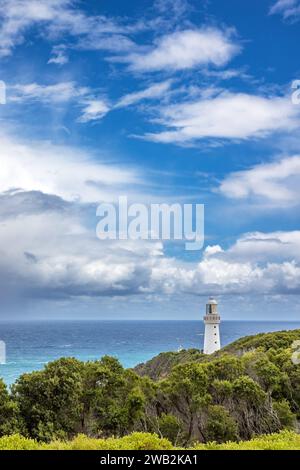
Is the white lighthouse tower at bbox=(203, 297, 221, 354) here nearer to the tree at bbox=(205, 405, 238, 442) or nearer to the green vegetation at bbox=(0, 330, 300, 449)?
the green vegetation at bbox=(0, 330, 300, 449)

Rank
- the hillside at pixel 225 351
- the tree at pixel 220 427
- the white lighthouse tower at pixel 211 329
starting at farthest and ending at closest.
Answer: the white lighthouse tower at pixel 211 329 → the hillside at pixel 225 351 → the tree at pixel 220 427

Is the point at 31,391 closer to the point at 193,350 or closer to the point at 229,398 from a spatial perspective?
the point at 229,398

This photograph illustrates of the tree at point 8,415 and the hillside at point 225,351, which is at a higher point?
the hillside at point 225,351

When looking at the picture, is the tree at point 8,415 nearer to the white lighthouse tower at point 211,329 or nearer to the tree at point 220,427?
the tree at point 220,427

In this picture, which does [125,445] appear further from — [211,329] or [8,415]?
[211,329]

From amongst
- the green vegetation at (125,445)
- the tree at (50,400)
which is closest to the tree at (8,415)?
the tree at (50,400)

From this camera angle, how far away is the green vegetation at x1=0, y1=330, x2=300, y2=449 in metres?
23.2

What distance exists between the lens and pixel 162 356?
278 ft

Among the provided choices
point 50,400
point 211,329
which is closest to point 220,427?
point 50,400

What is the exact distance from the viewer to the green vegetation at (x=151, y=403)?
23250 mm

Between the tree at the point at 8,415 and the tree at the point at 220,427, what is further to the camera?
the tree at the point at 220,427

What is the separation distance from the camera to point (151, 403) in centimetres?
2866

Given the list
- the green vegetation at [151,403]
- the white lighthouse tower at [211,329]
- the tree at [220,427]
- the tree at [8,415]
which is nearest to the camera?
the tree at [8,415]
